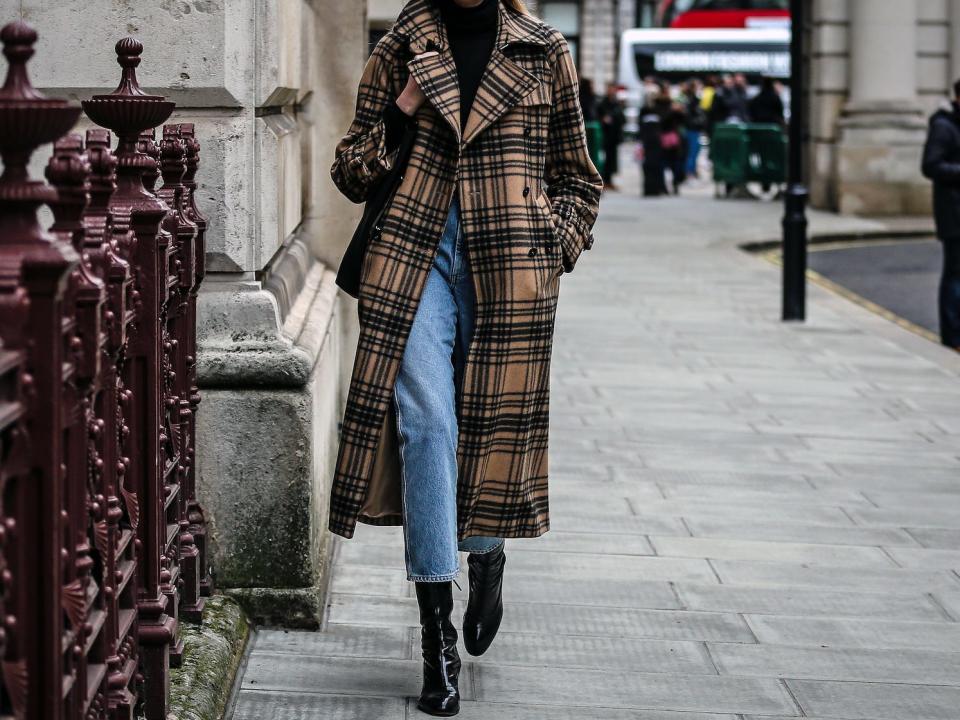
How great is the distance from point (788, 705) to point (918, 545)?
185cm

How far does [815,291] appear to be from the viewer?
13.9 m

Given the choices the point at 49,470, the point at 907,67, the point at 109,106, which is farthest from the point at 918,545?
the point at 907,67

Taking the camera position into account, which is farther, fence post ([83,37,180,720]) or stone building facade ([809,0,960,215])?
stone building facade ([809,0,960,215])

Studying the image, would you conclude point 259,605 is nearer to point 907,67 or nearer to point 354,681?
point 354,681

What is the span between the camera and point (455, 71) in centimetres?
390

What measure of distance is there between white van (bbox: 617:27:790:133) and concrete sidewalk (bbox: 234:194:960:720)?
1579 inches

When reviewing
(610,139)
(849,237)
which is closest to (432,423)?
(849,237)

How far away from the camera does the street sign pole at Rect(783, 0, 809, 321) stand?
11688mm

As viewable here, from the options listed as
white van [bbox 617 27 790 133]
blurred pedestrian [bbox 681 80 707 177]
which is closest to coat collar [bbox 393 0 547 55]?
blurred pedestrian [bbox 681 80 707 177]

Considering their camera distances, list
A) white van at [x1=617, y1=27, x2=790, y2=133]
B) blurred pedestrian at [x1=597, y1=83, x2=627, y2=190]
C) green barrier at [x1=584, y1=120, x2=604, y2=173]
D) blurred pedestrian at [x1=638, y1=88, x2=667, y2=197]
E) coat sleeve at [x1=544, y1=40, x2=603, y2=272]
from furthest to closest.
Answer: white van at [x1=617, y1=27, x2=790, y2=133] < blurred pedestrian at [x1=597, y1=83, x2=627, y2=190] < green barrier at [x1=584, y1=120, x2=604, y2=173] < blurred pedestrian at [x1=638, y1=88, x2=667, y2=197] < coat sleeve at [x1=544, y1=40, x2=603, y2=272]

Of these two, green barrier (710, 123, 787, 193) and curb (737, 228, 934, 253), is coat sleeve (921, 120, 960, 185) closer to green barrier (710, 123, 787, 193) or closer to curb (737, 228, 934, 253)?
curb (737, 228, 934, 253)

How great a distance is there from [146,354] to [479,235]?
0.84m

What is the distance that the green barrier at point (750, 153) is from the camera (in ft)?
83.3

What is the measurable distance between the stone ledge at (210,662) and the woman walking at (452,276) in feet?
1.48
